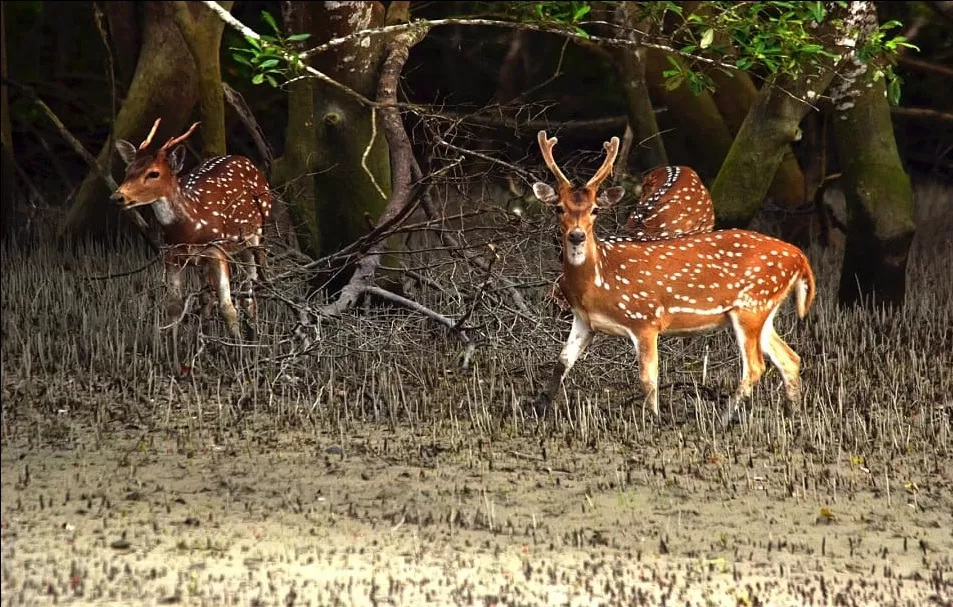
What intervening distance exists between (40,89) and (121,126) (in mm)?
3062

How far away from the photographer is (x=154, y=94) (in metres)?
12.4

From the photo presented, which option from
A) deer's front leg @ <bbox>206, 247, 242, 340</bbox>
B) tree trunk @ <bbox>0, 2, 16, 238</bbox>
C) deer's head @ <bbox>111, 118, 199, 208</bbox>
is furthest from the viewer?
tree trunk @ <bbox>0, 2, 16, 238</bbox>

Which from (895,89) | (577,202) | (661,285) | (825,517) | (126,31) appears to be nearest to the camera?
(825,517)

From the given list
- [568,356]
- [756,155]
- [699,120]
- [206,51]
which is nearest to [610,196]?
[568,356]

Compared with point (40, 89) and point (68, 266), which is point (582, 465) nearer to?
point (68, 266)

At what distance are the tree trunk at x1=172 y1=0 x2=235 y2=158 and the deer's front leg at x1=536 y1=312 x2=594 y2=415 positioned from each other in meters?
4.10

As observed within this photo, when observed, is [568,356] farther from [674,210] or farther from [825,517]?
[674,210]

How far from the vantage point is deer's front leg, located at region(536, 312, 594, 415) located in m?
8.14

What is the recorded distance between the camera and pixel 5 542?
5.53 meters

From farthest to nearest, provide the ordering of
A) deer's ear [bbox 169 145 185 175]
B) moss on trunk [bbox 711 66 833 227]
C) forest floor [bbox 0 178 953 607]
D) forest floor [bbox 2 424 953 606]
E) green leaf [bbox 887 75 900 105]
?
moss on trunk [bbox 711 66 833 227] → deer's ear [bbox 169 145 185 175] → green leaf [bbox 887 75 900 105] → forest floor [bbox 0 178 953 607] → forest floor [bbox 2 424 953 606]

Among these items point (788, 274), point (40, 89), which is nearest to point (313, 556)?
point (788, 274)

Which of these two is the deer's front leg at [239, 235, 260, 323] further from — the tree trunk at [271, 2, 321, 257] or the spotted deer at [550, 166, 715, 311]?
the spotted deer at [550, 166, 715, 311]

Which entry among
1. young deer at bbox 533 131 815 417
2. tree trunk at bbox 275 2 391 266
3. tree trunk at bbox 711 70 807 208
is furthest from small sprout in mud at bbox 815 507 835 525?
tree trunk at bbox 711 70 807 208

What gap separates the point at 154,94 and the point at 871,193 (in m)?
4.93
